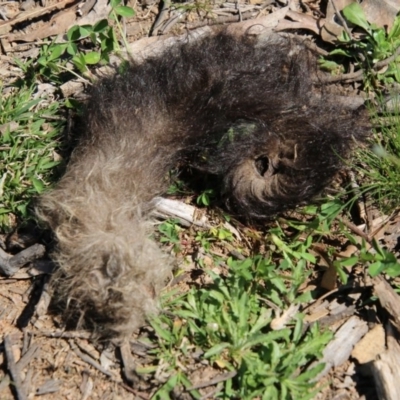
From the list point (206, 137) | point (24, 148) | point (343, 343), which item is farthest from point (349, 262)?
point (24, 148)

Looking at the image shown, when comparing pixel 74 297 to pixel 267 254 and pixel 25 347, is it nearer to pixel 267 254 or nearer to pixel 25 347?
pixel 25 347

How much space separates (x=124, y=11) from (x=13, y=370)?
1928mm

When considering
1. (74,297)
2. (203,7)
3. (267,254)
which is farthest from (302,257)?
(203,7)

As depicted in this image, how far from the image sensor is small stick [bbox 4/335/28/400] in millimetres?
2902

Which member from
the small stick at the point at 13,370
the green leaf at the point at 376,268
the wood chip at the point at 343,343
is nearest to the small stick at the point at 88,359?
the small stick at the point at 13,370

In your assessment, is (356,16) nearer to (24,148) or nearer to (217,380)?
(24,148)

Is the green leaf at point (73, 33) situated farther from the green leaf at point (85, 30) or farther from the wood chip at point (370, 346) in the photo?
the wood chip at point (370, 346)

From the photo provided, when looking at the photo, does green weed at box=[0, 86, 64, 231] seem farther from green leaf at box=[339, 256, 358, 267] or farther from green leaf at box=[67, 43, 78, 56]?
green leaf at box=[339, 256, 358, 267]

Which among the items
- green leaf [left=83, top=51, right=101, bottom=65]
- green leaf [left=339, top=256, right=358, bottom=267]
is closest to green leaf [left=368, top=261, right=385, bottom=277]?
green leaf [left=339, top=256, right=358, bottom=267]

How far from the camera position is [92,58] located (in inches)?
Result: 150

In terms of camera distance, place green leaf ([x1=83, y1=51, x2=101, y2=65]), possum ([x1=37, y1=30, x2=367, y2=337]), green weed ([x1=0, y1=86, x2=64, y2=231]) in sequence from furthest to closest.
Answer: green leaf ([x1=83, y1=51, x2=101, y2=65]) → green weed ([x1=0, y1=86, x2=64, y2=231]) → possum ([x1=37, y1=30, x2=367, y2=337])

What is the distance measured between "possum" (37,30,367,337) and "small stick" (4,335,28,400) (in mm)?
312

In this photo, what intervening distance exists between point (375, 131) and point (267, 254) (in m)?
0.82

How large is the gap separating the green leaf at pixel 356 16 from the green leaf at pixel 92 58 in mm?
1333
